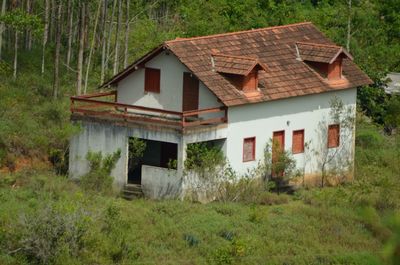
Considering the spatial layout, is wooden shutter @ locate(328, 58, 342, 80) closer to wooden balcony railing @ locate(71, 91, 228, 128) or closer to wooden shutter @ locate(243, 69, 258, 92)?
wooden shutter @ locate(243, 69, 258, 92)

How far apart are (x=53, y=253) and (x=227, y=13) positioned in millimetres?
30825

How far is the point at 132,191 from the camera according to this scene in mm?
24953

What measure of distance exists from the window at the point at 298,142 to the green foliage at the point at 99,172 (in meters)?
5.48

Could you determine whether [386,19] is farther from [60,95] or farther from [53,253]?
[53,253]

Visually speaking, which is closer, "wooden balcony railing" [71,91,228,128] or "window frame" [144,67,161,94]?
"wooden balcony railing" [71,91,228,128]

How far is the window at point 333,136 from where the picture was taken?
2891 centimetres

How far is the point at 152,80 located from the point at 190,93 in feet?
4.49

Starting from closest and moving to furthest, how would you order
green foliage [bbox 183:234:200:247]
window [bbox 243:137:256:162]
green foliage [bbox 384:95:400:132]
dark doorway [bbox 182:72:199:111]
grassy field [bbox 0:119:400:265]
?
grassy field [bbox 0:119:400:265] → green foliage [bbox 183:234:200:247] → dark doorway [bbox 182:72:199:111] → window [bbox 243:137:256:162] → green foliage [bbox 384:95:400:132]

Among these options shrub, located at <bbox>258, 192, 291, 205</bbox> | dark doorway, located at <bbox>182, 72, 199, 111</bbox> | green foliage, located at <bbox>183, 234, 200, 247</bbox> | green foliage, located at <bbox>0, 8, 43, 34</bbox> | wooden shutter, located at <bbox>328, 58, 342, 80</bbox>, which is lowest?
green foliage, located at <bbox>183, 234, 200, 247</bbox>

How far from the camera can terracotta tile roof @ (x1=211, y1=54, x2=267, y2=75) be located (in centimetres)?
2545

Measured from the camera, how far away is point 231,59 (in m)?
26.2

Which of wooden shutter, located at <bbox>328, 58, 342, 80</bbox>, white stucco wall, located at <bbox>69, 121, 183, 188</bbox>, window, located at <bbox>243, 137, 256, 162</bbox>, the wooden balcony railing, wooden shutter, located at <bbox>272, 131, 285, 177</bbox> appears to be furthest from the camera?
wooden shutter, located at <bbox>328, 58, 342, 80</bbox>

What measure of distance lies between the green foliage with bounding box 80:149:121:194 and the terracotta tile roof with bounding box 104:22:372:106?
9.13 ft

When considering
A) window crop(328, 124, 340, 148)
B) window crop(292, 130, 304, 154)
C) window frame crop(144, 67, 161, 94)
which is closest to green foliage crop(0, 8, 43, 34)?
window frame crop(144, 67, 161, 94)
